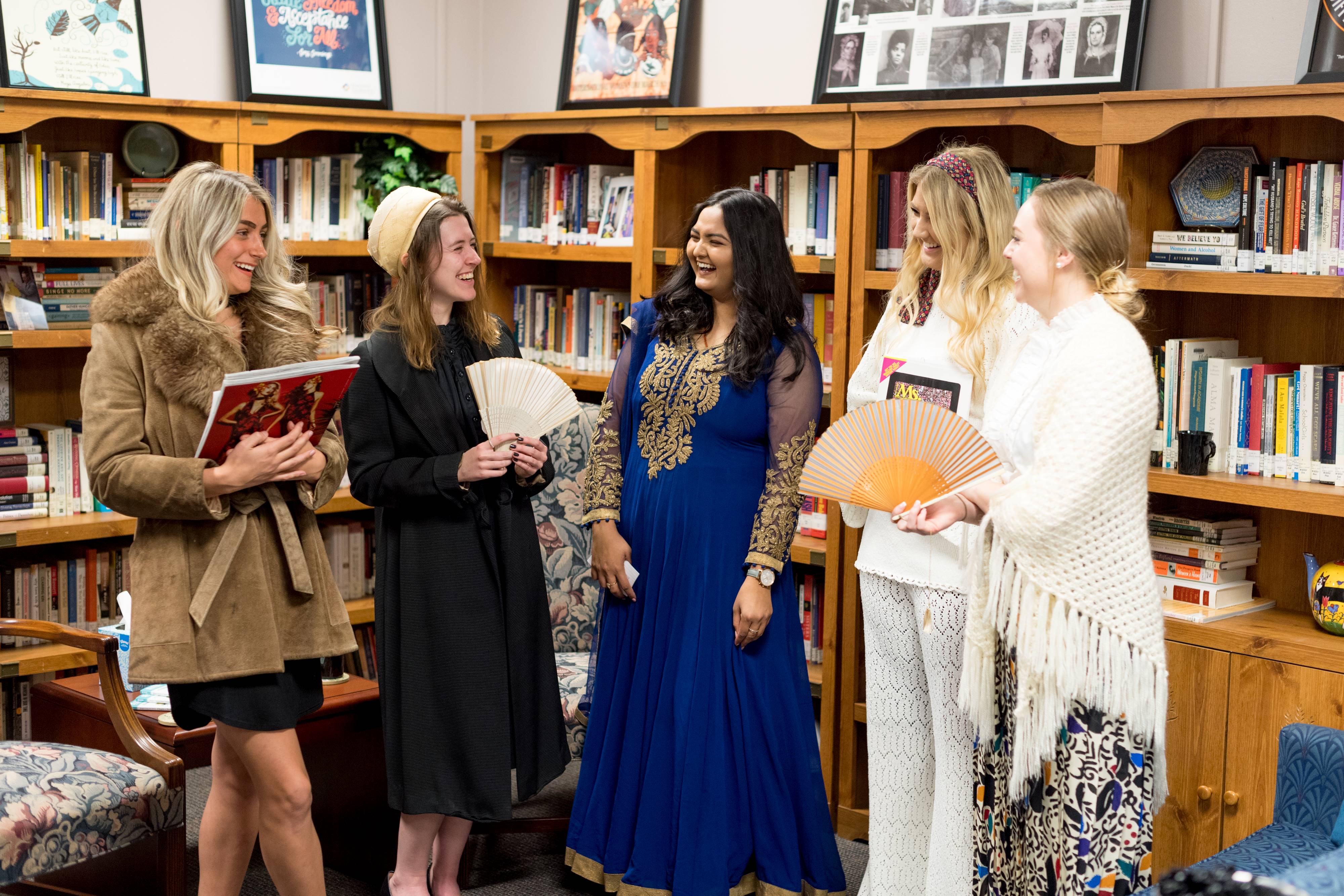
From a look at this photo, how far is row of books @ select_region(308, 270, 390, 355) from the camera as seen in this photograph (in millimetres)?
4523

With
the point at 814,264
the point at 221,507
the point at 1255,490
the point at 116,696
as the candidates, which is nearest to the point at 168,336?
the point at 221,507

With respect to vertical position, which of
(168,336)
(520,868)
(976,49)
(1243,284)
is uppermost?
(976,49)

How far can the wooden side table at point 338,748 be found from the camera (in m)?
3.06

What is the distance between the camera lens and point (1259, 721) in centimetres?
284

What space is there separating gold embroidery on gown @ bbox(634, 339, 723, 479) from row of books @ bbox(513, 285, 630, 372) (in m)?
1.37

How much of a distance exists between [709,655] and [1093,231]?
1.20 meters

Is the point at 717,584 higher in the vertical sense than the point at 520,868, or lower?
higher

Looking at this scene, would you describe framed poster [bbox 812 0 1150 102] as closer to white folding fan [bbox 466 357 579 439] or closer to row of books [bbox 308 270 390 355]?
white folding fan [bbox 466 357 579 439]

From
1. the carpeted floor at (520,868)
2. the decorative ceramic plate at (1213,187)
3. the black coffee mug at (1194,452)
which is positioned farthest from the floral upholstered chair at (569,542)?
the decorative ceramic plate at (1213,187)

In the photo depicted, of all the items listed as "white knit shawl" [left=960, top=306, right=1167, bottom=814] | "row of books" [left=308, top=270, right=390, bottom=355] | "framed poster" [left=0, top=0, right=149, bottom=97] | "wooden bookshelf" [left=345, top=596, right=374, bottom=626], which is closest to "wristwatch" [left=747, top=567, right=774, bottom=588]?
"white knit shawl" [left=960, top=306, right=1167, bottom=814]

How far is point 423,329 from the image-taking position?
2.67 meters

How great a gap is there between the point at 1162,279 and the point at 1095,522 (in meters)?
1.05

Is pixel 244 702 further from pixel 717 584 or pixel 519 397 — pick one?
pixel 717 584

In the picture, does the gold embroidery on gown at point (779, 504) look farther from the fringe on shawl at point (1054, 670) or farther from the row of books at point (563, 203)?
the row of books at point (563, 203)
